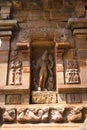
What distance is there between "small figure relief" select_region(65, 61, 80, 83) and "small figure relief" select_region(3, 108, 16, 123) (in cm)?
132

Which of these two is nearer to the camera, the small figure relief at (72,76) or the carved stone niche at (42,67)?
the small figure relief at (72,76)

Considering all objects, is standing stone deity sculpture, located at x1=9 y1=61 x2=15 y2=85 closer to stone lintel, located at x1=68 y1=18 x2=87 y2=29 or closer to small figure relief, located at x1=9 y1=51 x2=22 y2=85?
small figure relief, located at x1=9 y1=51 x2=22 y2=85

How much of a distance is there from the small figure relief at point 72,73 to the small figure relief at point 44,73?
42 cm

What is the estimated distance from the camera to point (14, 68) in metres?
6.41

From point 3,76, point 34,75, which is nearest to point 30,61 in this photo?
point 34,75

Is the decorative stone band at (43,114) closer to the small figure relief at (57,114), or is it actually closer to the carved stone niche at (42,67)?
the small figure relief at (57,114)

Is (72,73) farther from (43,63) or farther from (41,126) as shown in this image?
(41,126)

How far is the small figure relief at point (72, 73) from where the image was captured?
6.19 meters

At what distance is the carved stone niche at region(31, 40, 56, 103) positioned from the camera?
6.42 m

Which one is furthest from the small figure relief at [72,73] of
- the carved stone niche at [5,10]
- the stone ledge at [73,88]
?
the carved stone niche at [5,10]

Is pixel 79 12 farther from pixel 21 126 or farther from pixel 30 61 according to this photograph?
pixel 21 126

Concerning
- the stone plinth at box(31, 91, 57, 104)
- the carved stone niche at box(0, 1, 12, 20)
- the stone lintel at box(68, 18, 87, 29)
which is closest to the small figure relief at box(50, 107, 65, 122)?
the stone plinth at box(31, 91, 57, 104)

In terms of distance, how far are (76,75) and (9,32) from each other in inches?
74.4

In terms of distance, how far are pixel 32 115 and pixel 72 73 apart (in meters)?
1.31
